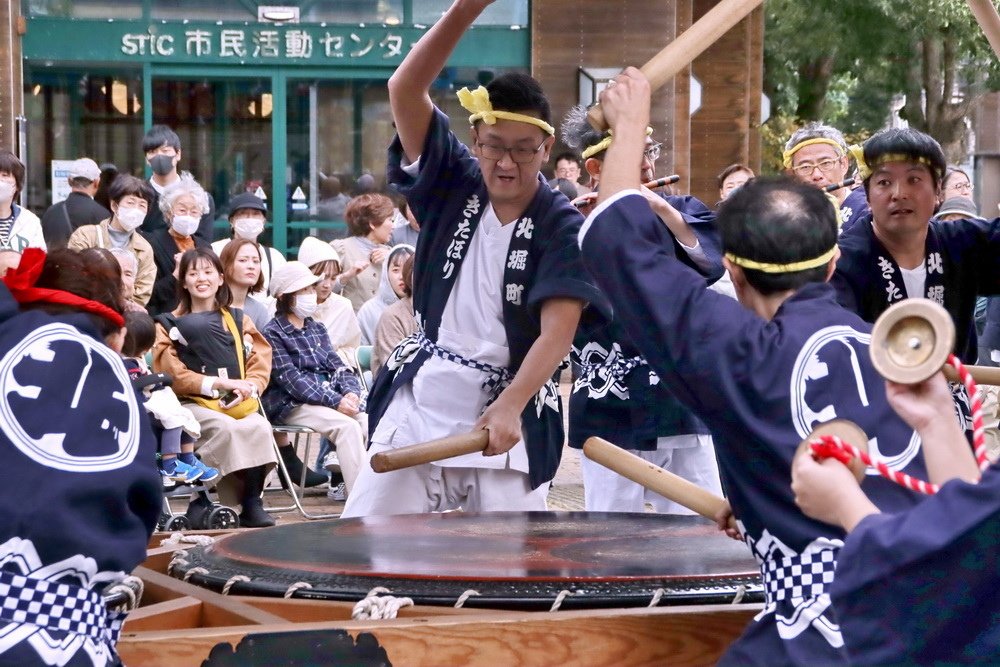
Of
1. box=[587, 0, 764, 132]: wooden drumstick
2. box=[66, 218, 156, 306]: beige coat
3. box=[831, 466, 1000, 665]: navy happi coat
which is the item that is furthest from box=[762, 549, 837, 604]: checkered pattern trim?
box=[66, 218, 156, 306]: beige coat

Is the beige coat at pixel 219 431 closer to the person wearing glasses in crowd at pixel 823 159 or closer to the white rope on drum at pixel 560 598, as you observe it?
the person wearing glasses in crowd at pixel 823 159

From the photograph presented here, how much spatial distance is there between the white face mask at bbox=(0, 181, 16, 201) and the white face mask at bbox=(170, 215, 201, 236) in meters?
0.88

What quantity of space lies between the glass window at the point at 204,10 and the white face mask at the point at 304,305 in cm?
526

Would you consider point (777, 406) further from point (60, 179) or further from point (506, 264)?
point (60, 179)

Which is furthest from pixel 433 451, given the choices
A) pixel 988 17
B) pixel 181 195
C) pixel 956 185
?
pixel 956 185

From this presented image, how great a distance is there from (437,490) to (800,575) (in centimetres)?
190

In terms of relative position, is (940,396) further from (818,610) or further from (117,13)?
(117,13)

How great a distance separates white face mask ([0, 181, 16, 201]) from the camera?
7508 mm

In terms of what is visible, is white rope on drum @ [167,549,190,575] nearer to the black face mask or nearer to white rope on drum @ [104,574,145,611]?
white rope on drum @ [104,574,145,611]

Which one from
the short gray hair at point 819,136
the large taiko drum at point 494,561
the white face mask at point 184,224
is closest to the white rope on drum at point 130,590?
the large taiko drum at point 494,561

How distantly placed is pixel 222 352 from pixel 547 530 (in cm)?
357

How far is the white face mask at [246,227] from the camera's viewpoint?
331 inches

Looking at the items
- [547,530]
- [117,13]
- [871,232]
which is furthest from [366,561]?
[117,13]

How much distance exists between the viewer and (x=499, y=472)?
13.2 feet
